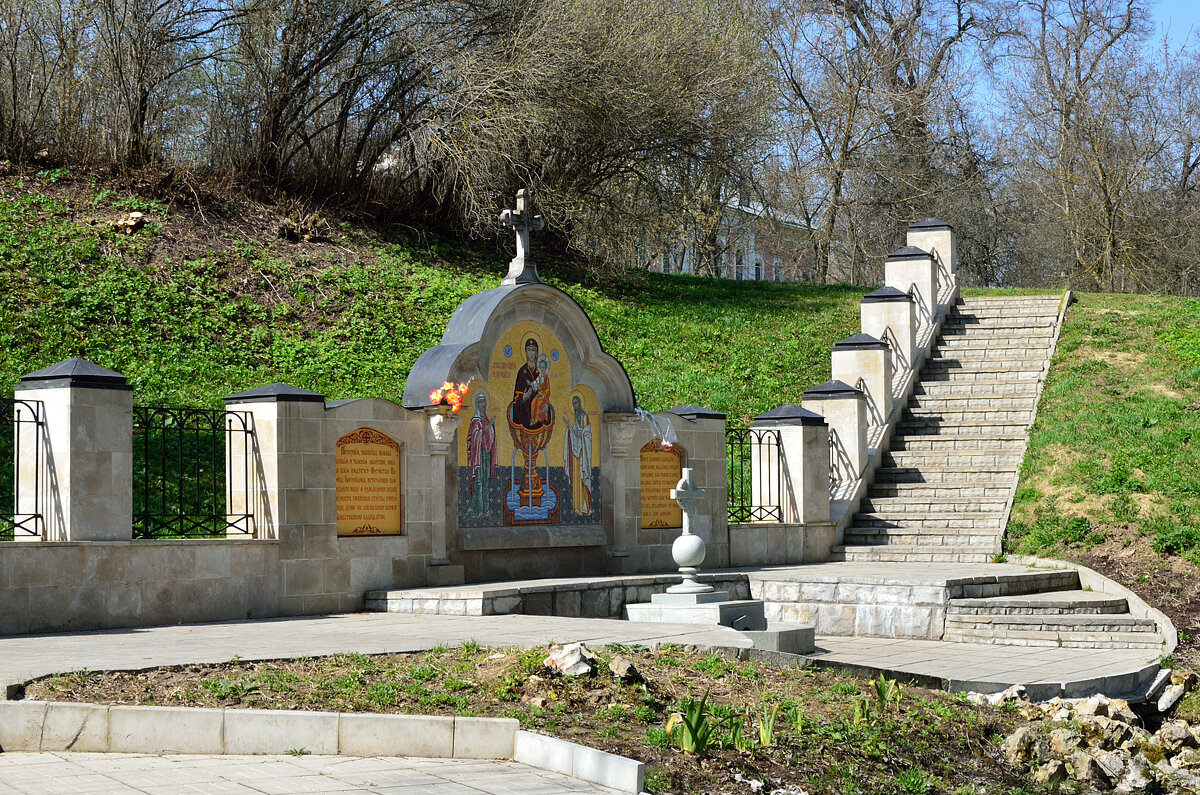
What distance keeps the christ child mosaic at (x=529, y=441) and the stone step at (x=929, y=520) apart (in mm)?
5002

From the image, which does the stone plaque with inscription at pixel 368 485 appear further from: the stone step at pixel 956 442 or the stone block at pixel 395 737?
the stone step at pixel 956 442

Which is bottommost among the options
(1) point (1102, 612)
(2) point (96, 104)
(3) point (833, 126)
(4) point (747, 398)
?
(1) point (1102, 612)

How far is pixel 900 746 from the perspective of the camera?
7.43 metres

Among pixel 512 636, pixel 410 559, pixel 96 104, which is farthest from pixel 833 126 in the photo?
pixel 512 636

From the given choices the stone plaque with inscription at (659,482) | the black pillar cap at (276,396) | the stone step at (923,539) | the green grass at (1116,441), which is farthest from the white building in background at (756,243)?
the black pillar cap at (276,396)

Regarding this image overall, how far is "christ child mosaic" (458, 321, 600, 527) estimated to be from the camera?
1450 centimetres

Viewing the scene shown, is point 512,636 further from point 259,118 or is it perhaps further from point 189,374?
point 259,118

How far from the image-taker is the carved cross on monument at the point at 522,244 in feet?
48.9

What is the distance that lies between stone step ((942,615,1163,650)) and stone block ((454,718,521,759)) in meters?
7.96

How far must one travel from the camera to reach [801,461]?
1819 centimetres

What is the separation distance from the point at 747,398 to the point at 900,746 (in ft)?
51.7

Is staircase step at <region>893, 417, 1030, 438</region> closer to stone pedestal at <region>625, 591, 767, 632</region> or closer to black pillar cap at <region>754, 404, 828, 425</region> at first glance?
black pillar cap at <region>754, 404, 828, 425</region>

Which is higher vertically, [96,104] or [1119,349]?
[96,104]

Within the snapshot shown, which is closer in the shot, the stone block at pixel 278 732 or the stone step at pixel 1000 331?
the stone block at pixel 278 732
